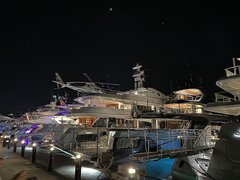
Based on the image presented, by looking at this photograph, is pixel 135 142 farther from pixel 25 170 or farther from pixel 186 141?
pixel 25 170

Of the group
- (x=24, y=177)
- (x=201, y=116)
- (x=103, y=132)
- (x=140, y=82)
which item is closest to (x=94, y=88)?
(x=140, y=82)

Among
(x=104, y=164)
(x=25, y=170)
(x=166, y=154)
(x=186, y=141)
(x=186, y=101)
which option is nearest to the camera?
(x=25, y=170)

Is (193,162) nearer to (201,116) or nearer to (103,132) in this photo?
(201,116)

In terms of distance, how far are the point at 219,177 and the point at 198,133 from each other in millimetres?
6985

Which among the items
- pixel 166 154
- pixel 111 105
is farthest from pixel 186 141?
pixel 111 105

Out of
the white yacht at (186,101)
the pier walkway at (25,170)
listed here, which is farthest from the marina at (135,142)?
the pier walkway at (25,170)

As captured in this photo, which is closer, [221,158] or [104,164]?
[221,158]

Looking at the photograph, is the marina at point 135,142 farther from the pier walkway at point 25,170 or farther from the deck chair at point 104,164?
the pier walkway at point 25,170

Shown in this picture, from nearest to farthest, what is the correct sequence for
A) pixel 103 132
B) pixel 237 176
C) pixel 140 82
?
pixel 237 176 → pixel 103 132 → pixel 140 82

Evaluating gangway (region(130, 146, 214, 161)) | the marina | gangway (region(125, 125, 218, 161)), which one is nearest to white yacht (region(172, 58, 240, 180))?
the marina

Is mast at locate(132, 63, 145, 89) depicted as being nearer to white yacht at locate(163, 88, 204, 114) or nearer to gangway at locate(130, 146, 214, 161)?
white yacht at locate(163, 88, 204, 114)

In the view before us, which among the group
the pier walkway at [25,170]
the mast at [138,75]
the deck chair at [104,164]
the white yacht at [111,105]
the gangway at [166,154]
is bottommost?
the pier walkway at [25,170]

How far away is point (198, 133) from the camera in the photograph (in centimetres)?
1709

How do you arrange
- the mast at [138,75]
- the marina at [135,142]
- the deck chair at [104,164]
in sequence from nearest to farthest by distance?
the deck chair at [104,164] → the marina at [135,142] → the mast at [138,75]
